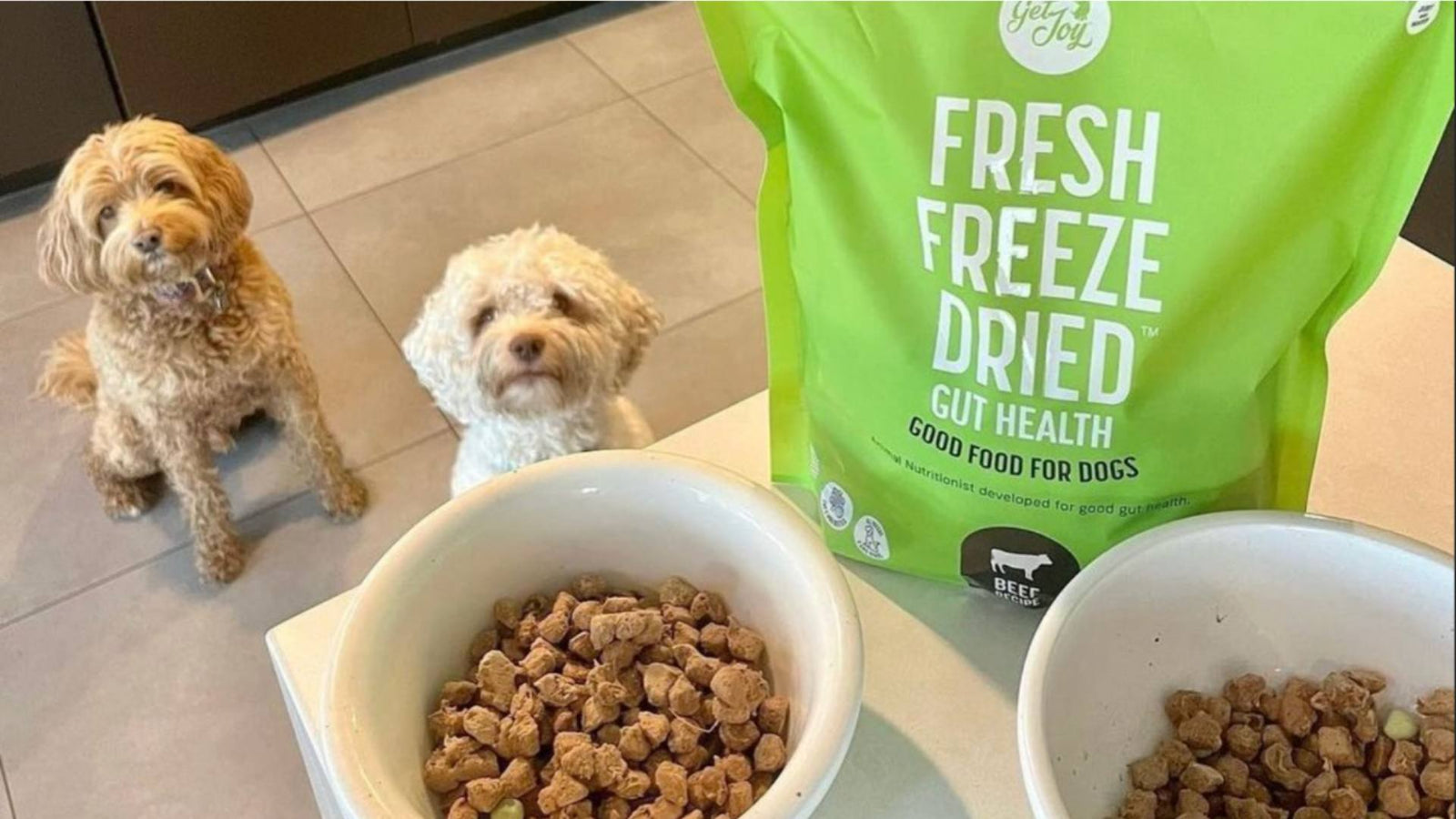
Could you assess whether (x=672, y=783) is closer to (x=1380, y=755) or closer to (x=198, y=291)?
(x=1380, y=755)

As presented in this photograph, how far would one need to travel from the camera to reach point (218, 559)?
1.63 meters

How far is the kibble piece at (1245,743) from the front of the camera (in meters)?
0.64

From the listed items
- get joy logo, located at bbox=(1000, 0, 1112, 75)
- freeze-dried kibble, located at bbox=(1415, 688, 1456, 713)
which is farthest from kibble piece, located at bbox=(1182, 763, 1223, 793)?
get joy logo, located at bbox=(1000, 0, 1112, 75)

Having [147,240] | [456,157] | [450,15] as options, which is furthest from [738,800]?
[450,15]

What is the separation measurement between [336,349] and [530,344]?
2.70ft

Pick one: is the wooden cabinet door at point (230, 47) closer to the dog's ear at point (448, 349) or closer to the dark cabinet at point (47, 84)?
the dark cabinet at point (47, 84)

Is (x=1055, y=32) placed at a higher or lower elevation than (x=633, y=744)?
higher

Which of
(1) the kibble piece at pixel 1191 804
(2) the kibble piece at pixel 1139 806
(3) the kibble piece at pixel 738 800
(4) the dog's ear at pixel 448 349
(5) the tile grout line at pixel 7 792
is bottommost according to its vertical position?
(5) the tile grout line at pixel 7 792

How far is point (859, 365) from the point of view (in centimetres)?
71

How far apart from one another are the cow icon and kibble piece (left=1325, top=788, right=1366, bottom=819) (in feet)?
0.58

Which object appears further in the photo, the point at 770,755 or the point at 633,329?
the point at 633,329

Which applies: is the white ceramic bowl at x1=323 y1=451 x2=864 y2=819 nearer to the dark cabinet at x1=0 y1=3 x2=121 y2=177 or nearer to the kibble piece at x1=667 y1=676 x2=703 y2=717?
the kibble piece at x1=667 y1=676 x2=703 y2=717

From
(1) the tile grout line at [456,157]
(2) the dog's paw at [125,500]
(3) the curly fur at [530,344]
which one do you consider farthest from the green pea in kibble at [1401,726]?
(1) the tile grout line at [456,157]

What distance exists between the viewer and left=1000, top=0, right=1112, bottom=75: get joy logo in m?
0.58
